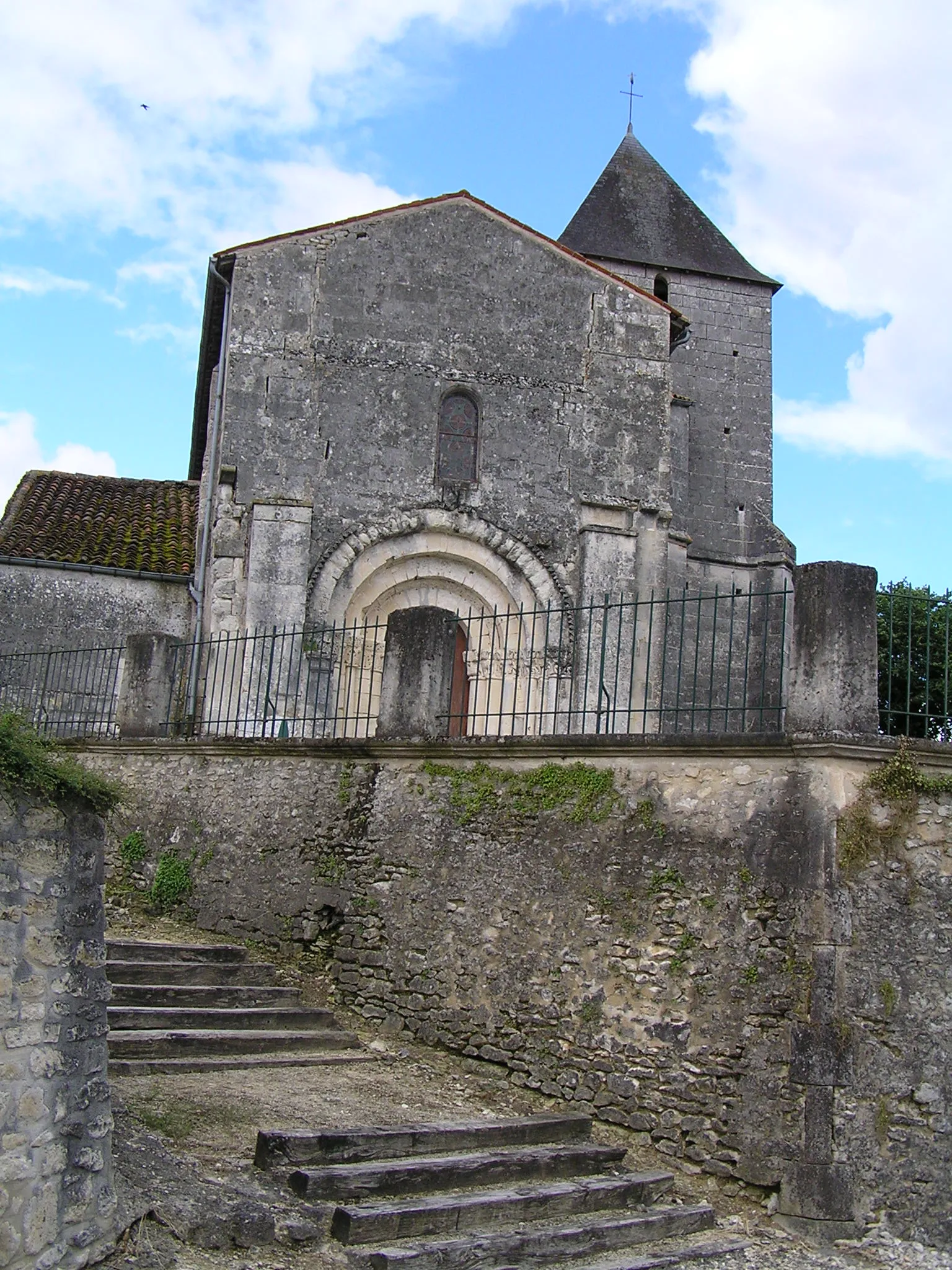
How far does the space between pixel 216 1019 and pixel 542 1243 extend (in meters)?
3.31

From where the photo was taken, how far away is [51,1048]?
4.96 meters

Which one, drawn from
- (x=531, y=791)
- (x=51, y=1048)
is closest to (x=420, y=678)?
(x=531, y=791)

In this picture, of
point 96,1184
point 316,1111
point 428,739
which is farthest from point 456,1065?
point 96,1184

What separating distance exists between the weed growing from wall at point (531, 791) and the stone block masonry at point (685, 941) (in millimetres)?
17

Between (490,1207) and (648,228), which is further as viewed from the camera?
(648,228)

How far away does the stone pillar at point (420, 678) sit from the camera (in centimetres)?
951

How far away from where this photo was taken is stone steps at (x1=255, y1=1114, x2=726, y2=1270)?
19.3 ft

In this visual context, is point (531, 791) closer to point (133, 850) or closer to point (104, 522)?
point (133, 850)

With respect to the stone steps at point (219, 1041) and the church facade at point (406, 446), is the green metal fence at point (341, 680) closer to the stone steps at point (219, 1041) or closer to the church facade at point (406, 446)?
the church facade at point (406, 446)

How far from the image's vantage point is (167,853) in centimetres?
1119

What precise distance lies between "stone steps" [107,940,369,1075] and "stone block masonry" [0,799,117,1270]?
242 cm

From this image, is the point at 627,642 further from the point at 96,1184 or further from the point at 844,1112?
the point at 96,1184

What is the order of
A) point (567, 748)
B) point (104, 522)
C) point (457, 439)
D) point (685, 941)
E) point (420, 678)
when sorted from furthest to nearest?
1. point (104, 522)
2. point (457, 439)
3. point (420, 678)
4. point (567, 748)
5. point (685, 941)

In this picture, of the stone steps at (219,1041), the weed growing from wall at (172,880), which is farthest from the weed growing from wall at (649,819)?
the weed growing from wall at (172,880)
